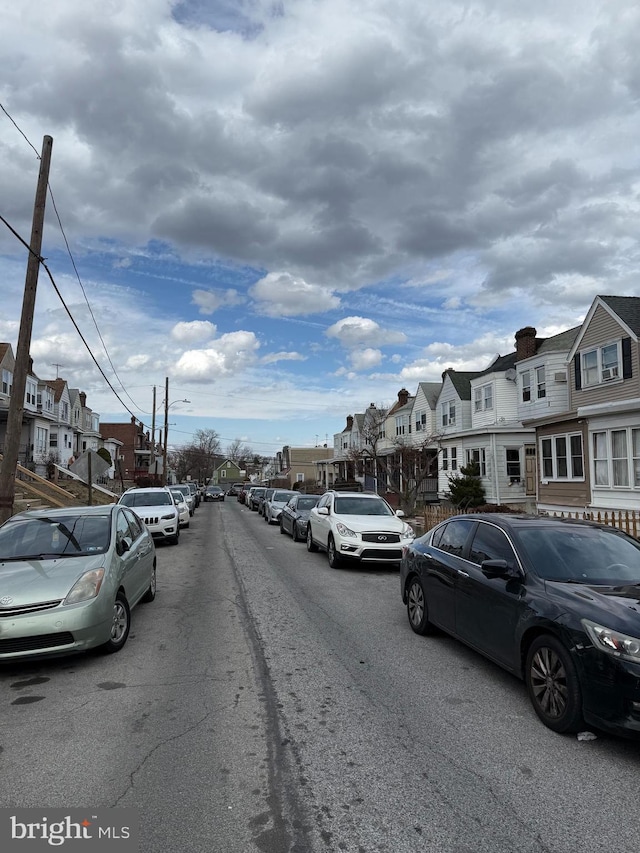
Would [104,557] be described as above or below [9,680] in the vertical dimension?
above

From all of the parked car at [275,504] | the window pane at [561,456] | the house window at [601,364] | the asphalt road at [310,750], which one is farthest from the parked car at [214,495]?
the asphalt road at [310,750]

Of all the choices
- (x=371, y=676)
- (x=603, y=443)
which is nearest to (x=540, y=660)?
(x=371, y=676)

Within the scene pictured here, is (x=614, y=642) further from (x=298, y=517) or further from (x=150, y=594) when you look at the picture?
(x=298, y=517)

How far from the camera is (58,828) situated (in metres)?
3.07

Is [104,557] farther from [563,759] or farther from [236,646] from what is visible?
[563,759]

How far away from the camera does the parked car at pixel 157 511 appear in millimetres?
16094

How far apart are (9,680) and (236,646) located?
217 cm

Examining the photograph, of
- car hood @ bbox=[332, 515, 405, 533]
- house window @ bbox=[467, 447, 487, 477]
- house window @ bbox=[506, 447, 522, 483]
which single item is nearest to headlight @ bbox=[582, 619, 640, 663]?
car hood @ bbox=[332, 515, 405, 533]

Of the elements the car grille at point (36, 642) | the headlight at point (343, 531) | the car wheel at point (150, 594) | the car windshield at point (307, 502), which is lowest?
the car wheel at point (150, 594)

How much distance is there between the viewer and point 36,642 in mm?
5320

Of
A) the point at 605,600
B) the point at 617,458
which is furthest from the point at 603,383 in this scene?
the point at 605,600

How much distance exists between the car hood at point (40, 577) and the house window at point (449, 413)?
32913 mm

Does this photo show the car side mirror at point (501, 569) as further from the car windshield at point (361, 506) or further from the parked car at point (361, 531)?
the car windshield at point (361, 506)

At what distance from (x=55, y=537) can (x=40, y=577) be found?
1107 mm
